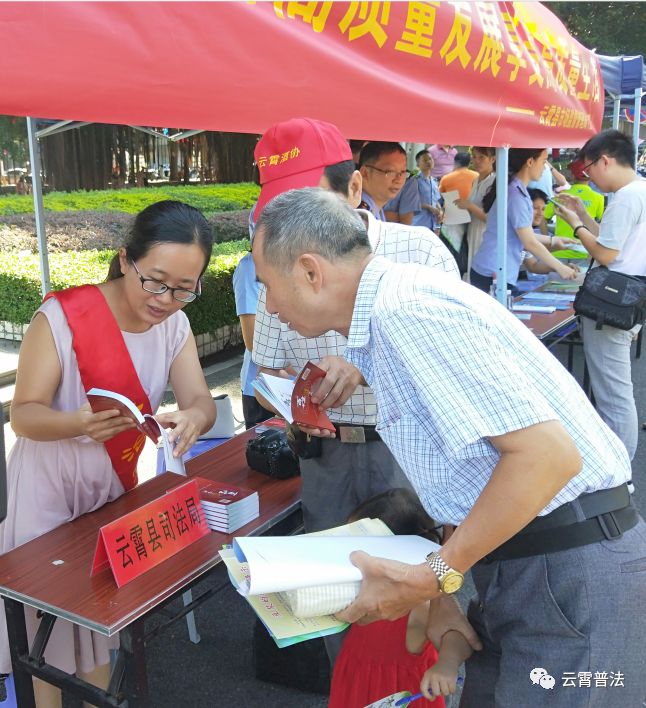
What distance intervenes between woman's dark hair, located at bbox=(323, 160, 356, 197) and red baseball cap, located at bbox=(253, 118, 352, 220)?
1cm

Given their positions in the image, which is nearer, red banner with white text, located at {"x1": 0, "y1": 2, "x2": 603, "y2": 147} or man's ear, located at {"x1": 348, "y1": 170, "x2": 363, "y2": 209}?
red banner with white text, located at {"x1": 0, "y1": 2, "x2": 603, "y2": 147}

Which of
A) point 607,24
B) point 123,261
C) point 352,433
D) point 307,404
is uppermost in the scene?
point 607,24

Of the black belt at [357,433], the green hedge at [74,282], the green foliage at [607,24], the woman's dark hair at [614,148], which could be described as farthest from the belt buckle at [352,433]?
the green foliage at [607,24]

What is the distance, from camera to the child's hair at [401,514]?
1.63 metres

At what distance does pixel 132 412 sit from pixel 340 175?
0.85 m

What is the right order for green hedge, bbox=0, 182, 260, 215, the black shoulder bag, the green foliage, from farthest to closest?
the green foliage
green hedge, bbox=0, 182, 260, 215
the black shoulder bag

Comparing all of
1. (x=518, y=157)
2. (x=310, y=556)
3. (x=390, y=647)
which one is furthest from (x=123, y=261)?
(x=518, y=157)

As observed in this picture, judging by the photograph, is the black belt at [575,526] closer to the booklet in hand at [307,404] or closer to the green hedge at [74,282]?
the booklet in hand at [307,404]

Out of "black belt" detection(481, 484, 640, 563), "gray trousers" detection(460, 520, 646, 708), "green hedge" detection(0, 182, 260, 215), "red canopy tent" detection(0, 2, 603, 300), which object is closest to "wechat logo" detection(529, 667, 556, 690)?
"gray trousers" detection(460, 520, 646, 708)

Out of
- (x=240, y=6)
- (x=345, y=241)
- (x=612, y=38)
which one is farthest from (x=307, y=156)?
(x=612, y=38)

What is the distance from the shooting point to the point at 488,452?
42.3 inches

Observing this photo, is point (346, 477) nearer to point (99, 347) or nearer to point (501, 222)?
point (99, 347)

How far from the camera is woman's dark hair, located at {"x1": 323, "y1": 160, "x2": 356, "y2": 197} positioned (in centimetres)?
187

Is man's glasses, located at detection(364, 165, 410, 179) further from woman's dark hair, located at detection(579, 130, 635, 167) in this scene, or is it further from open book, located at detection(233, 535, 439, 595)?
open book, located at detection(233, 535, 439, 595)
